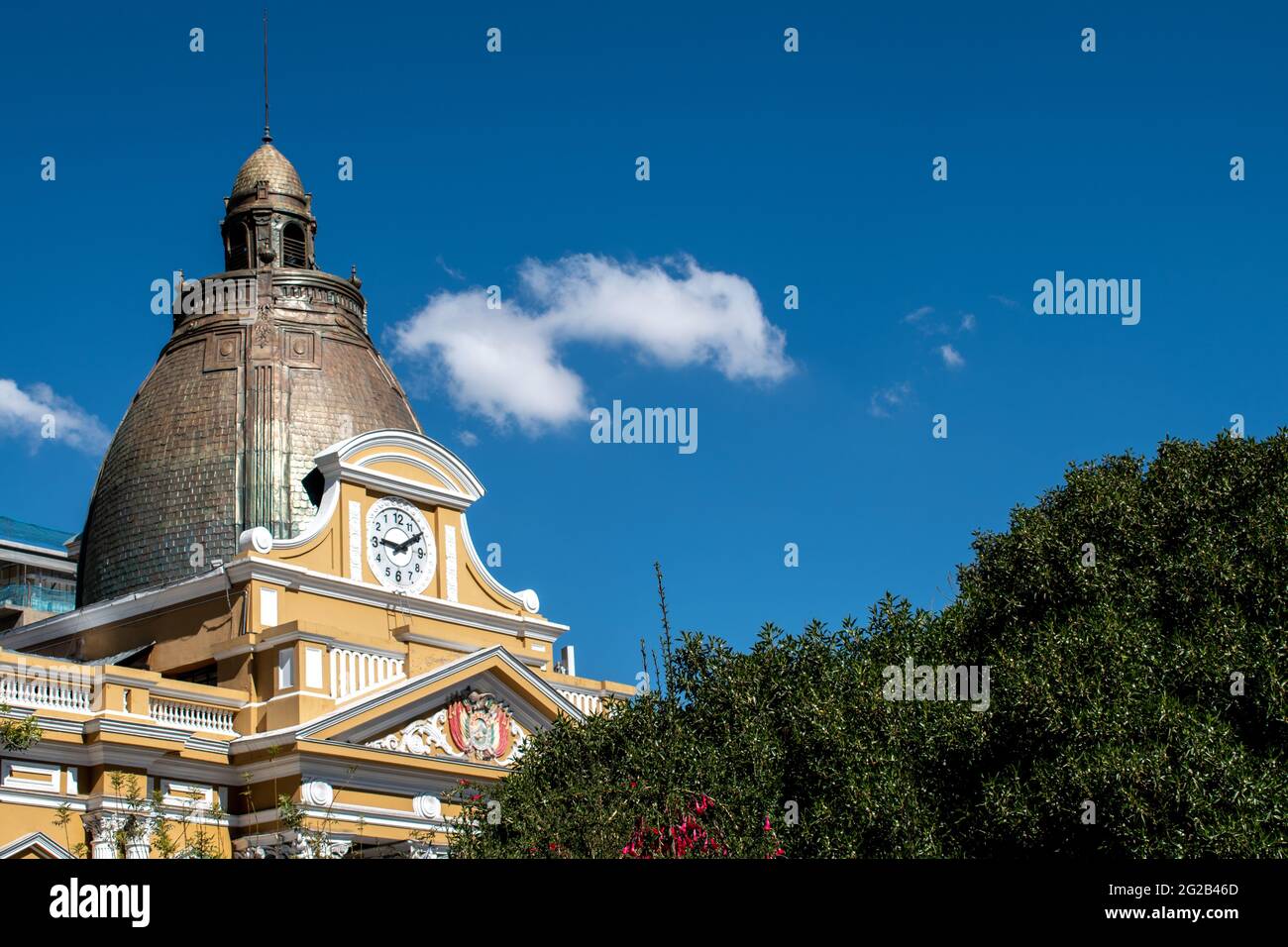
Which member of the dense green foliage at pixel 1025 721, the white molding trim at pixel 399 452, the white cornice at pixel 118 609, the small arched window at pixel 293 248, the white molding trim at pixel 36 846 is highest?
the small arched window at pixel 293 248

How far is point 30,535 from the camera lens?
68750 millimetres

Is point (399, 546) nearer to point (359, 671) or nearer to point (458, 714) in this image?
point (359, 671)

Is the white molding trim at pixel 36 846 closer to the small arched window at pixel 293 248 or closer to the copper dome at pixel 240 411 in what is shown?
the copper dome at pixel 240 411

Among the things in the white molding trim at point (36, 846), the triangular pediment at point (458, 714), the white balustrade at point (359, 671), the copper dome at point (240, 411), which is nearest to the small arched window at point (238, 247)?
the copper dome at point (240, 411)

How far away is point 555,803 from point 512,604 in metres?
19.7

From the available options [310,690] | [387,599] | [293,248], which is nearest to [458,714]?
[310,690]

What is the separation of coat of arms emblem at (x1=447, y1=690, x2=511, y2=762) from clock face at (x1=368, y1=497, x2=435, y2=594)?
14.3 ft

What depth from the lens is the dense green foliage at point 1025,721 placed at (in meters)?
20.2

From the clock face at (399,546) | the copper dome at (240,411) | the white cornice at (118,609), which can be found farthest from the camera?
the copper dome at (240,411)

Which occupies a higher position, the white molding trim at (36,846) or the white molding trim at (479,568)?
the white molding trim at (479,568)

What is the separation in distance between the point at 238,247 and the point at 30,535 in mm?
26936

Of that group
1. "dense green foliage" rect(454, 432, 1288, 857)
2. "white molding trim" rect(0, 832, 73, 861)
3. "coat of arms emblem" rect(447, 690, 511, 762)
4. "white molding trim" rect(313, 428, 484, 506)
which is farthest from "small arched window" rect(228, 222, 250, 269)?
"dense green foliage" rect(454, 432, 1288, 857)

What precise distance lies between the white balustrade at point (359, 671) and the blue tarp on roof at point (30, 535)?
33541 mm
